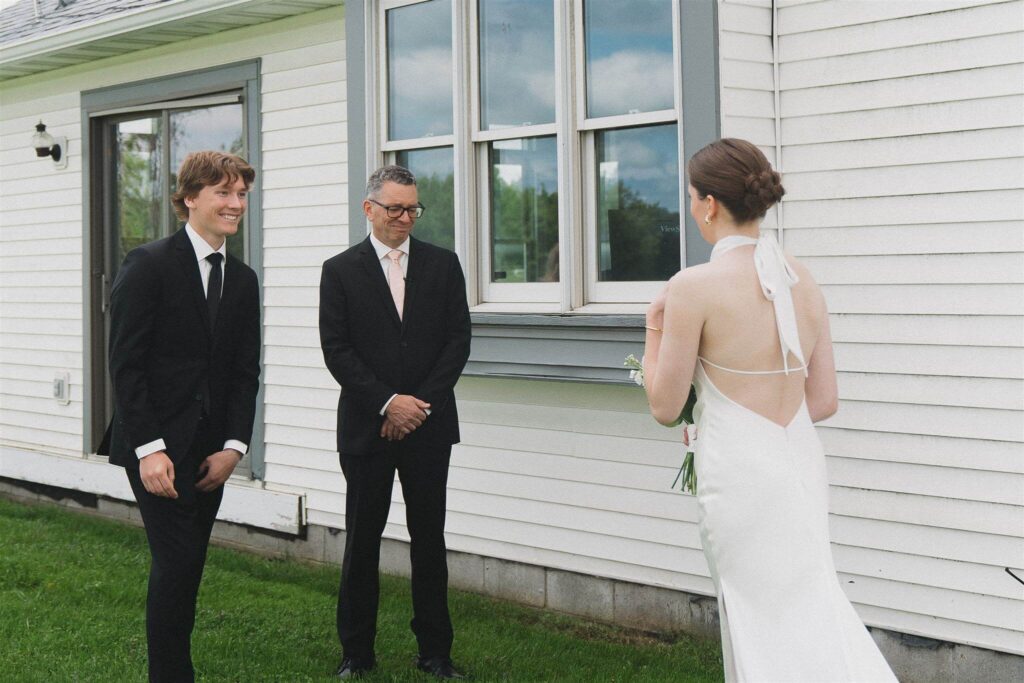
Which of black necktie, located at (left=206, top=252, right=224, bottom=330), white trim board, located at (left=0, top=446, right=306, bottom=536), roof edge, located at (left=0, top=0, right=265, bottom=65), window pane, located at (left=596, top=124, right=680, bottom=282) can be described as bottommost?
white trim board, located at (left=0, top=446, right=306, bottom=536)

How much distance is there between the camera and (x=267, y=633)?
549 centimetres

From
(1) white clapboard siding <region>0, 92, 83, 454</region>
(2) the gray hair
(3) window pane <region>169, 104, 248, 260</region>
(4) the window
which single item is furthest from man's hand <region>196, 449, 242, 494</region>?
(1) white clapboard siding <region>0, 92, 83, 454</region>

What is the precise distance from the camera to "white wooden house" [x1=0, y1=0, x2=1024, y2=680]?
456 cm

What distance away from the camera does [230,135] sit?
7891mm

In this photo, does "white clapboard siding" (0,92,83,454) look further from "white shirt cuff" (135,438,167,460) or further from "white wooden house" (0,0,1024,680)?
"white shirt cuff" (135,438,167,460)

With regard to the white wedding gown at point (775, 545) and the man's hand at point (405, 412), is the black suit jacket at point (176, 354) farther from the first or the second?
the white wedding gown at point (775, 545)

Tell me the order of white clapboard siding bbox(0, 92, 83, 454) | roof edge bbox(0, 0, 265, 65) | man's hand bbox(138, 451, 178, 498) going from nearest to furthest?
man's hand bbox(138, 451, 178, 498), roof edge bbox(0, 0, 265, 65), white clapboard siding bbox(0, 92, 83, 454)

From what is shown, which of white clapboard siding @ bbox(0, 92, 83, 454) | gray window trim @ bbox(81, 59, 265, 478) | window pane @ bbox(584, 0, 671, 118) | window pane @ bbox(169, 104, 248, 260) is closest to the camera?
window pane @ bbox(584, 0, 671, 118)

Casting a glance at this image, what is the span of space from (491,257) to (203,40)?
120 inches

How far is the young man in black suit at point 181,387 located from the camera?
385 centimetres

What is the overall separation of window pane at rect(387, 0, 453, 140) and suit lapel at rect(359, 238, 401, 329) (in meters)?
1.70

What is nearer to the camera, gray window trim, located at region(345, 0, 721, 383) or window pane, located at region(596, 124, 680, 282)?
gray window trim, located at region(345, 0, 721, 383)

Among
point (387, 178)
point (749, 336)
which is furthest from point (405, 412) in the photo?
point (749, 336)

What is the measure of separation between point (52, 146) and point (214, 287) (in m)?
5.71
